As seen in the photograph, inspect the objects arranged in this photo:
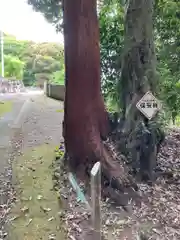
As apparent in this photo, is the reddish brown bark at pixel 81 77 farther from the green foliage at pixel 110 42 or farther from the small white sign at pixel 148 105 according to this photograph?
the green foliage at pixel 110 42

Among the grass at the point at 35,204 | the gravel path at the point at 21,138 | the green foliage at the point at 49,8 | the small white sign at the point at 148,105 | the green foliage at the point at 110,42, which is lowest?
the grass at the point at 35,204

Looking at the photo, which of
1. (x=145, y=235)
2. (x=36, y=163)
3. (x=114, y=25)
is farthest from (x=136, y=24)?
(x=145, y=235)

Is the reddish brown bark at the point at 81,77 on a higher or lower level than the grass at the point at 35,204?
higher

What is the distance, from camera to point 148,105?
4.86 meters

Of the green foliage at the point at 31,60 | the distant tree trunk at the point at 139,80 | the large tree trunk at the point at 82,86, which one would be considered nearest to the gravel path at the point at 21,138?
the large tree trunk at the point at 82,86

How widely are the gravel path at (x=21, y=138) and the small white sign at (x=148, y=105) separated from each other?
Result: 84.9 inches

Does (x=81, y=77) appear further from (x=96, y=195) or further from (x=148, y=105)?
(x=96, y=195)

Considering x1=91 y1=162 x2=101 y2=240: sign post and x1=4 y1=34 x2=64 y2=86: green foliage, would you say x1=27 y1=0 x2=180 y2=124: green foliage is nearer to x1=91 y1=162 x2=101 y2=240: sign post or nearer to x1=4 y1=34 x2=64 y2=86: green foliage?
x1=91 y1=162 x2=101 y2=240: sign post

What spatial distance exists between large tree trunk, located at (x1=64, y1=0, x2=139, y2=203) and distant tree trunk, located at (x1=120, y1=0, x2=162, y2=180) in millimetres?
512

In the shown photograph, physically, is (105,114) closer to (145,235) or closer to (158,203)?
(158,203)

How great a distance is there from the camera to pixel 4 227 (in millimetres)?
3568

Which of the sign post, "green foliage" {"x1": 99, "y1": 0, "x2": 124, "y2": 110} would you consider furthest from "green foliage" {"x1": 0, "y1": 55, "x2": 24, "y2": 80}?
the sign post

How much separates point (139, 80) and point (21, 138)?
2.93 m

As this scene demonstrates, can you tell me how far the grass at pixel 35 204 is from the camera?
11.5 ft
